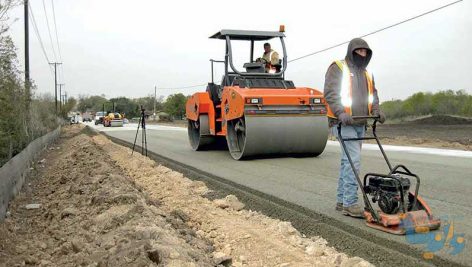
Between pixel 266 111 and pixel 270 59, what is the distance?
210 centimetres

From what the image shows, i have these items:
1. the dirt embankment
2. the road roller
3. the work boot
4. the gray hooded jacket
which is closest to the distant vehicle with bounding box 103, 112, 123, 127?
the road roller

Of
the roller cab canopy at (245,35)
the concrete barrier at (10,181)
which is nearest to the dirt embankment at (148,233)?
the concrete barrier at (10,181)

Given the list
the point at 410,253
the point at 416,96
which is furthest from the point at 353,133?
the point at 416,96

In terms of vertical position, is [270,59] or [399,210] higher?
[270,59]

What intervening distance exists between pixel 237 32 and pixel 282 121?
302 cm

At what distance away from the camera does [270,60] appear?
11.3m

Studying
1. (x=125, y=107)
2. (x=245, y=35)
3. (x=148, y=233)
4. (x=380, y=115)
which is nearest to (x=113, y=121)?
(x=245, y=35)

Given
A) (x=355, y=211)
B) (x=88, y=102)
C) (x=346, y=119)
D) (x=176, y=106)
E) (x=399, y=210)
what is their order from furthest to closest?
(x=88, y=102) < (x=176, y=106) < (x=355, y=211) < (x=346, y=119) < (x=399, y=210)

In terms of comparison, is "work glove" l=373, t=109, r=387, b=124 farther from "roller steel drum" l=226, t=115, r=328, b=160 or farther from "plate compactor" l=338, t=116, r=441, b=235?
"roller steel drum" l=226, t=115, r=328, b=160

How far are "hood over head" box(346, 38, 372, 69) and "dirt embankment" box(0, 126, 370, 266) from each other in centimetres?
188

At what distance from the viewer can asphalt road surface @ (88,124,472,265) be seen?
5.07 metres

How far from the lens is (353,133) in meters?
5.12

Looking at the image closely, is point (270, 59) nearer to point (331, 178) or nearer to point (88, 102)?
point (331, 178)

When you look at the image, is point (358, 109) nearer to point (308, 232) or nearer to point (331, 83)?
point (331, 83)
